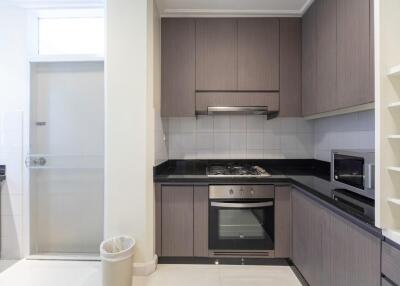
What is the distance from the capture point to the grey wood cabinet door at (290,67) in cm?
234

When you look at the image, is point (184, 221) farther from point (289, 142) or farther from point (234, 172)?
point (289, 142)

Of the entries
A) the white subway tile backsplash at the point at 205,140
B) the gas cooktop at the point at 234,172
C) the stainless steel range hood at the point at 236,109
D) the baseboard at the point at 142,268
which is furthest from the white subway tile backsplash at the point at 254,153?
the baseboard at the point at 142,268

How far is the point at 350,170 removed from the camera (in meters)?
1.42

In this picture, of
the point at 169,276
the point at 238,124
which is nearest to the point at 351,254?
the point at 169,276

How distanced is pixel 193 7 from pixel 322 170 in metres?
2.09

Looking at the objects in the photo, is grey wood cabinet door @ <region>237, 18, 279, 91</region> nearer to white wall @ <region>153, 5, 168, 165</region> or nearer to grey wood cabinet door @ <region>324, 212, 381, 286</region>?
white wall @ <region>153, 5, 168, 165</region>

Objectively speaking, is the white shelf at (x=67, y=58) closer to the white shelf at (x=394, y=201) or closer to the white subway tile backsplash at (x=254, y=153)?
the white subway tile backsplash at (x=254, y=153)

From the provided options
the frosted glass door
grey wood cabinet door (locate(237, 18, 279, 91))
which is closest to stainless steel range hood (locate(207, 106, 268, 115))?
grey wood cabinet door (locate(237, 18, 279, 91))

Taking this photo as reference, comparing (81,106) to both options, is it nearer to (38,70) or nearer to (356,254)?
(38,70)

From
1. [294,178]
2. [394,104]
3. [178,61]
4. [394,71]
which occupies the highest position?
[178,61]

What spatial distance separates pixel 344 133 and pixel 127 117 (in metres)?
1.96

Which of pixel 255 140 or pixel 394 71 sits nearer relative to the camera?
pixel 394 71

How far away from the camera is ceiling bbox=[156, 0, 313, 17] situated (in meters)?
2.17

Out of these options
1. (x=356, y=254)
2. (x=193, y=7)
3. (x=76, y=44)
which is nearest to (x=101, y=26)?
(x=76, y=44)
